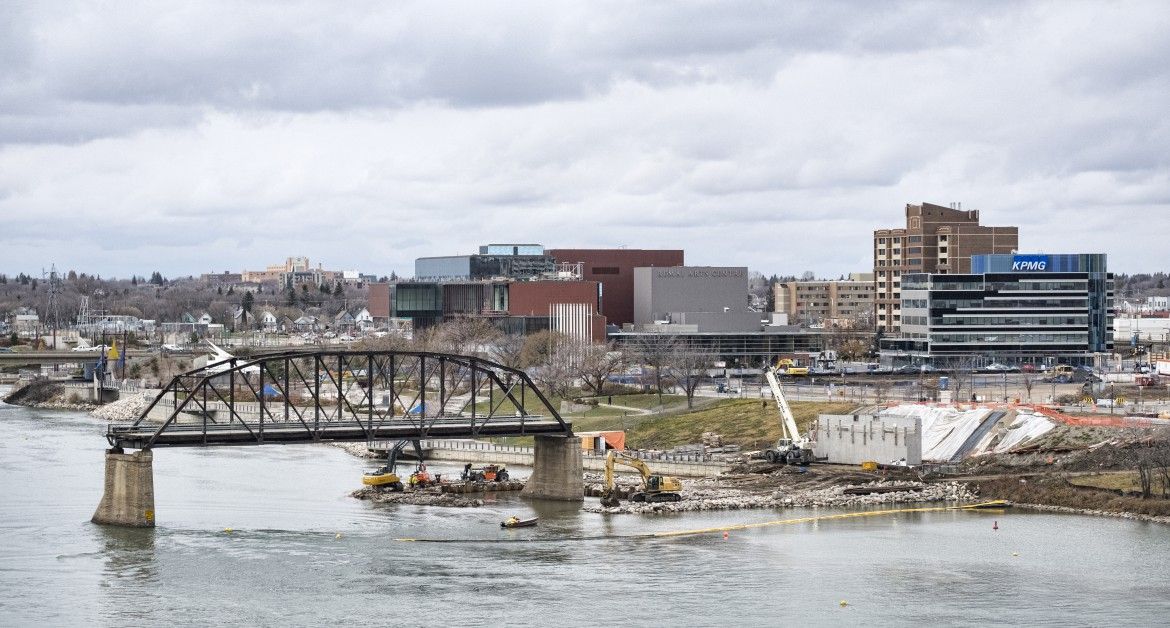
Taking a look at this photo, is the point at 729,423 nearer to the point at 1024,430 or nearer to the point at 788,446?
the point at 788,446

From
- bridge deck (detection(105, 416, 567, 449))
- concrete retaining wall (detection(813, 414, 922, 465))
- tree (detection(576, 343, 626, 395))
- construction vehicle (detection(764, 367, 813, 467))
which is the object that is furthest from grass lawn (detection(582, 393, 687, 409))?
bridge deck (detection(105, 416, 567, 449))

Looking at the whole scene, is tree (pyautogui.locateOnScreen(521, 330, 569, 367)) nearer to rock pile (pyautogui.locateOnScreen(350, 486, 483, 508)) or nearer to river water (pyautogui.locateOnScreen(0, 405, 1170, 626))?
rock pile (pyautogui.locateOnScreen(350, 486, 483, 508))

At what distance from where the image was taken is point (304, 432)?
273ft

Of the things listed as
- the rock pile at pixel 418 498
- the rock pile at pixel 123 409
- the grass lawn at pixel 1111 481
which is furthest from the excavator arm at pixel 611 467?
the rock pile at pixel 123 409

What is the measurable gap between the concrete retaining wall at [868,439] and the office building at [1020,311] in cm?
8246

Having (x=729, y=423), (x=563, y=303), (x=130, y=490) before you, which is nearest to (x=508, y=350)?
(x=563, y=303)

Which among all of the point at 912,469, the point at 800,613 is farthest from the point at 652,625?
the point at 912,469

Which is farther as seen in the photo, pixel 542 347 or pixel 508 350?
pixel 508 350

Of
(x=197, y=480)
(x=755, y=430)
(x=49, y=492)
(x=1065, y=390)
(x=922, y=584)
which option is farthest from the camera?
(x=1065, y=390)

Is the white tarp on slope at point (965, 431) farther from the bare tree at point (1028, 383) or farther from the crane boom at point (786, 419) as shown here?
the bare tree at point (1028, 383)

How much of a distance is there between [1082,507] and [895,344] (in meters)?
108

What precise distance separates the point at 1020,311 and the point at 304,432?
11676cm

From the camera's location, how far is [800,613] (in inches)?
2355

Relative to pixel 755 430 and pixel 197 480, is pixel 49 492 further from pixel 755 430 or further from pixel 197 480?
pixel 755 430
